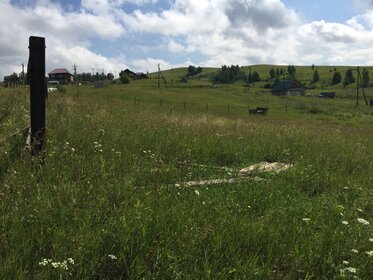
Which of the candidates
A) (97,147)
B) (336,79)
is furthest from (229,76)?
(97,147)

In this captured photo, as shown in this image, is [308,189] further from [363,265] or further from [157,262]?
[157,262]

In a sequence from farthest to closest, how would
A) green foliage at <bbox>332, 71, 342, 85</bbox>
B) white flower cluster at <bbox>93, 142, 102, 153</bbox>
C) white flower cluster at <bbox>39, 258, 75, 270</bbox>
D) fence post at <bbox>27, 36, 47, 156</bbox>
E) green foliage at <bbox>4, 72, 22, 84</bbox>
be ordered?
1. green foliage at <bbox>332, 71, 342, 85</bbox>
2. green foliage at <bbox>4, 72, 22, 84</bbox>
3. white flower cluster at <bbox>93, 142, 102, 153</bbox>
4. fence post at <bbox>27, 36, 47, 156</bbox>
5. white flower cluster at <bbox>39, 258, 75, 270</bbox>

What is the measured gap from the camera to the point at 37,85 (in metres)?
5.63

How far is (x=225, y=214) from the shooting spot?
4840 millimetres

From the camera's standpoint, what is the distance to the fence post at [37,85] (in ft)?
18.3

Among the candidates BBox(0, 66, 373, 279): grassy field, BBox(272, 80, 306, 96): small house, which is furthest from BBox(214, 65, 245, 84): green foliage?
BBox(0, 66, 373, 279): grassy field

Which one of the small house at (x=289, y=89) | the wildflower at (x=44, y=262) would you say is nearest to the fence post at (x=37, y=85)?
the wildflower at (x=44, y=262)

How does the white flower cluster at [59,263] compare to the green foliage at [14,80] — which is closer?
the white flower cluster at [59,263]

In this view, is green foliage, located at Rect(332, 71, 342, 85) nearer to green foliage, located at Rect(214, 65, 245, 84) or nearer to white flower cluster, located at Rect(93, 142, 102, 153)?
green foliage, located at Rect(214, 65, 245, 84)

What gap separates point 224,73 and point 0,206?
194945 mm

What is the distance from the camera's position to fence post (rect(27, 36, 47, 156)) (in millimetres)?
5574

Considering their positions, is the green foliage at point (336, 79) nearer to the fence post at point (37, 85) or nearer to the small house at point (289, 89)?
the small house at point (289, 89)

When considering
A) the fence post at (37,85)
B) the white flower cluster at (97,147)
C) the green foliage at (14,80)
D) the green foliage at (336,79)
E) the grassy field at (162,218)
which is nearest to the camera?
the grassy field at (162,218)

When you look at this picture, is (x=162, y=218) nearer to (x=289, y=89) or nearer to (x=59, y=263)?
(x=59, y=263)
